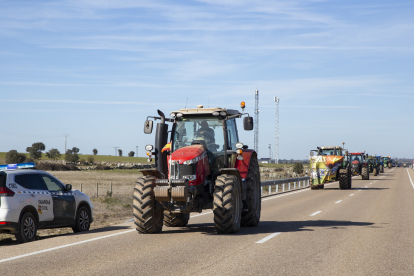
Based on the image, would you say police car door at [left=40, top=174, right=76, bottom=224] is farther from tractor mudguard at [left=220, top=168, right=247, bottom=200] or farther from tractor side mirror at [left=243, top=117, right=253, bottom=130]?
tractor side mirror at [left=243, top=117, right=253, bottom=130]

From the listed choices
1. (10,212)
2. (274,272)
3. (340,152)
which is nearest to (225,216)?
(274,272)

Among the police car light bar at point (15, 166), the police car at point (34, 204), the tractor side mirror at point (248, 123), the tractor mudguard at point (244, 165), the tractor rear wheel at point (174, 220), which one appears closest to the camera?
the police car at point (34, 204)

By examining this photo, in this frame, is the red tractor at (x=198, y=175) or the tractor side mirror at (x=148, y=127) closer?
the red tractor at (x=198, y=175)

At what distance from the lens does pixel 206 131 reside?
12180mm

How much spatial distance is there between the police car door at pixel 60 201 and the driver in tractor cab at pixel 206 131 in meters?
3.97

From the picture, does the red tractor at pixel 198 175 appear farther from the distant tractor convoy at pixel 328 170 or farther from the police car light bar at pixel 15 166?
the distant tractor convoy at pixel 328 170

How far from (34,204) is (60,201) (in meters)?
1.05

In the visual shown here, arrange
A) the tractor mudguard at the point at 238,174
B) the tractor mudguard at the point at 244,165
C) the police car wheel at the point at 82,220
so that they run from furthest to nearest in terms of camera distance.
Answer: the police car wheel at the point at 82,220
the tractor mudguard at the point at 244,165
the tractor mudguard at the point at 238,174

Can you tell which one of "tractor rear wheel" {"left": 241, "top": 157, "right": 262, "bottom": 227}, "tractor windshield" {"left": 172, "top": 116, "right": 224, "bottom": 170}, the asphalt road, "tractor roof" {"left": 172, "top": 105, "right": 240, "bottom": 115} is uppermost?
"tractor roof" {"left": 172, "top": 105, "right": 240, "bottom": 115}

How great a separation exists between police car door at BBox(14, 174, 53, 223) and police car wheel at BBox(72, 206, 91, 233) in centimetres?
119

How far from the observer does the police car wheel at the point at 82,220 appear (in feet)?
43.7

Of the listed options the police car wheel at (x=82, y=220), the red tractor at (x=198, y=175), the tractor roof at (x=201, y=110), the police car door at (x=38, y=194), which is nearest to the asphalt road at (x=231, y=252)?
the red tractor at (x=198, y=175)

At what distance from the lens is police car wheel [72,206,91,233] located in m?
13.3

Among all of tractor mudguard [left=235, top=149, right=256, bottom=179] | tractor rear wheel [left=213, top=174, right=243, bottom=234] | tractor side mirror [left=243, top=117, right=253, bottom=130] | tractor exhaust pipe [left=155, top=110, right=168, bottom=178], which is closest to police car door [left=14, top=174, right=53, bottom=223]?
tractor exhaust pipe [left=155, top=110, right=168, bottom=178]
